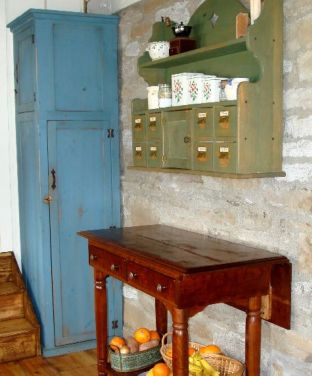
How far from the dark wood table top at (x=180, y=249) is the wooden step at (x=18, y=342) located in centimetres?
100

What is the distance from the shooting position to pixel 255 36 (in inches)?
98.5

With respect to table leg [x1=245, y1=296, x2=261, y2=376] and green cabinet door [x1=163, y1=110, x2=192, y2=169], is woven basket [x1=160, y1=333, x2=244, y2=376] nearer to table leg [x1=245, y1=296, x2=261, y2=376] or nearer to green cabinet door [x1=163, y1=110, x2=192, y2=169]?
table leg [x1=245, y1=296, x2=261, y2=376]

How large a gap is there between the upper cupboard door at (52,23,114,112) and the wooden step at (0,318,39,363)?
1451 millimetres

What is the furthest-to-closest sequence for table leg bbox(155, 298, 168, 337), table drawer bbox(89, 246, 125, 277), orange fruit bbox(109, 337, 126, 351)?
table leg bbox(155, 298, 168, 337) → orange fruit bbox(109, 337, 126, 351) → table drawer bbox(89, 246, 125, 277)

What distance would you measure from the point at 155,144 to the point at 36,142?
0.97 meters

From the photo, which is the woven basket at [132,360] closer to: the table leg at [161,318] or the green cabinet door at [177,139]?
the table leg at [161,318]

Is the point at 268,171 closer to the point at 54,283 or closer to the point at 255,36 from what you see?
the point at 255,36

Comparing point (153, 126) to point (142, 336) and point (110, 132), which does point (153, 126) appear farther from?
point (142, 336)

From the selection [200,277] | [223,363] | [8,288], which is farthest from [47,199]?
[200,277]

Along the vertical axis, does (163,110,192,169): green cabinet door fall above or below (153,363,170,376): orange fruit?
above

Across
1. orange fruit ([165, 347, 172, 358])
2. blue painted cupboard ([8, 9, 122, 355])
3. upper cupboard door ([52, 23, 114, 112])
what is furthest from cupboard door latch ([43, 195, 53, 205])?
orange fruit ([165, 347, 172, 358])

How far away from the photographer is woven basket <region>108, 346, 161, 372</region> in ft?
10.4

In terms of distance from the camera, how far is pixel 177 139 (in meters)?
3.01

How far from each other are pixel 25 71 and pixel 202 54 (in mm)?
1532
